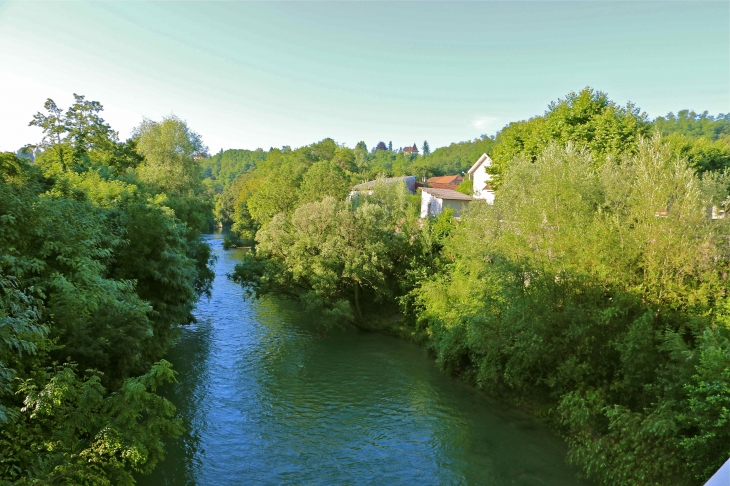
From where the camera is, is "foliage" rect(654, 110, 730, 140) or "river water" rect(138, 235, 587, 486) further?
"foliage" rect(654, 110, 730, 140)

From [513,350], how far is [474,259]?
708 cm

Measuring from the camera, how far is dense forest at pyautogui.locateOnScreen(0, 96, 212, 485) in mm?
8493

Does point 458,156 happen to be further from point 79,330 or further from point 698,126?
point 79,330

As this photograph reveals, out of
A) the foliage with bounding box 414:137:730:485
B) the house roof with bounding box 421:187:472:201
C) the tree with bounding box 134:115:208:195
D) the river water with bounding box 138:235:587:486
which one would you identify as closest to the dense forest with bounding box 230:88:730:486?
the foliage with bounding box 414:137:730:485

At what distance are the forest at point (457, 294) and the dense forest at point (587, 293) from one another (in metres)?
0.08

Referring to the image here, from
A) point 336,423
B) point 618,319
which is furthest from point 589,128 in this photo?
point 336,423

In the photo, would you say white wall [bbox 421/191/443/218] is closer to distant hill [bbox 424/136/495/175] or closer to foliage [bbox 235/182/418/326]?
foliage [bbox 235/182/418/326]

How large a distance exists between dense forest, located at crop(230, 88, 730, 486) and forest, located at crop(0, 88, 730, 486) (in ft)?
0.28

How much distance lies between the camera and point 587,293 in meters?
17.8

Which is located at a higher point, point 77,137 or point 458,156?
point 458,156

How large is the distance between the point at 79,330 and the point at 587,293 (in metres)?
16.9

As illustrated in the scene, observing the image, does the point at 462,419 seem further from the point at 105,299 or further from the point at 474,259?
the point at 105,299

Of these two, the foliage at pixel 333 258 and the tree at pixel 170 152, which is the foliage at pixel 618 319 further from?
the tree at pixel 170 152

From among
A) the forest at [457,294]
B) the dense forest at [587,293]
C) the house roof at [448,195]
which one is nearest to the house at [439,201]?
the house roof at [448,195]
